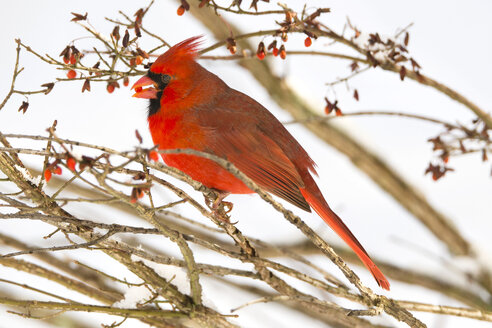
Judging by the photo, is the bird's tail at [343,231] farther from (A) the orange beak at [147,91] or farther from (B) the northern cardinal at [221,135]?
(A) the orange beak at [147,91]

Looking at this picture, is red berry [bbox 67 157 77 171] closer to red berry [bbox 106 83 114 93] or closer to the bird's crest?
red berry [bbox 106 83 114 93]

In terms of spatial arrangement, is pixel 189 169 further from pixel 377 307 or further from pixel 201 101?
pixel 377 307

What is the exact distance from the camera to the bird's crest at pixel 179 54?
77.5 inches

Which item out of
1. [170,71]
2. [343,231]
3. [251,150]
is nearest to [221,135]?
[251,150]

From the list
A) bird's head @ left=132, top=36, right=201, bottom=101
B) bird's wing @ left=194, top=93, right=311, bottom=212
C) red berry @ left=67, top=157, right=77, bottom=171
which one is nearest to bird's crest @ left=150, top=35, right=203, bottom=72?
bird's head @ left=132, top=36, right=201, bottom=101

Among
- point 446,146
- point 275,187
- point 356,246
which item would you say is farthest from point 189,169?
point 446,146

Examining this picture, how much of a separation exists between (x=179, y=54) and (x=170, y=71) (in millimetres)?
64

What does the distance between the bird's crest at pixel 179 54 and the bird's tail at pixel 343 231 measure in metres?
0.58

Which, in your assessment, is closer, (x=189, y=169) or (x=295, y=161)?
(x=189, y=169)

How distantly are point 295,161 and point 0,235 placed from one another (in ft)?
3.37

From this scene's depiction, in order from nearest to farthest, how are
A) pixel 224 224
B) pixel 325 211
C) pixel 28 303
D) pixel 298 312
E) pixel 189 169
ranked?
pixel 28 303 → pixel 224 224 → pixel 189 169 → pixel 325 211 → pixel 298 312

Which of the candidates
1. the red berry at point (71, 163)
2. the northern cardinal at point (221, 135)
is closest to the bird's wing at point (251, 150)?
→ the northern cardinal at point (221, 135)

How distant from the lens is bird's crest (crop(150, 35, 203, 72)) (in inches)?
77.5

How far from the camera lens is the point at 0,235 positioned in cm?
204
